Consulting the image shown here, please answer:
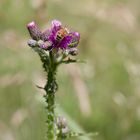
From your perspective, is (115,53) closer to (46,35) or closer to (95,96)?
(95,96)

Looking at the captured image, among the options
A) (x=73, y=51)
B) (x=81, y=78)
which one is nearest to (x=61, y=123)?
(x=73, y=51)

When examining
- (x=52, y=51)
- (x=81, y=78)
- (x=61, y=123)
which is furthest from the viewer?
(x=81, y=78)

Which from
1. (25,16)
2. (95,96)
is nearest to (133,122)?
(95,96)

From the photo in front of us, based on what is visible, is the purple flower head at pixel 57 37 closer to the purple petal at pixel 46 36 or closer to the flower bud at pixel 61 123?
the purple petal at pixel 46 36

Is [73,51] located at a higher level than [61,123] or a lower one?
higher

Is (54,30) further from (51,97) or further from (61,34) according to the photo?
(51,97)

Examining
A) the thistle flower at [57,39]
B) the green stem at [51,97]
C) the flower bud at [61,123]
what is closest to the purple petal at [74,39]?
the thistle flower at [57,39]
